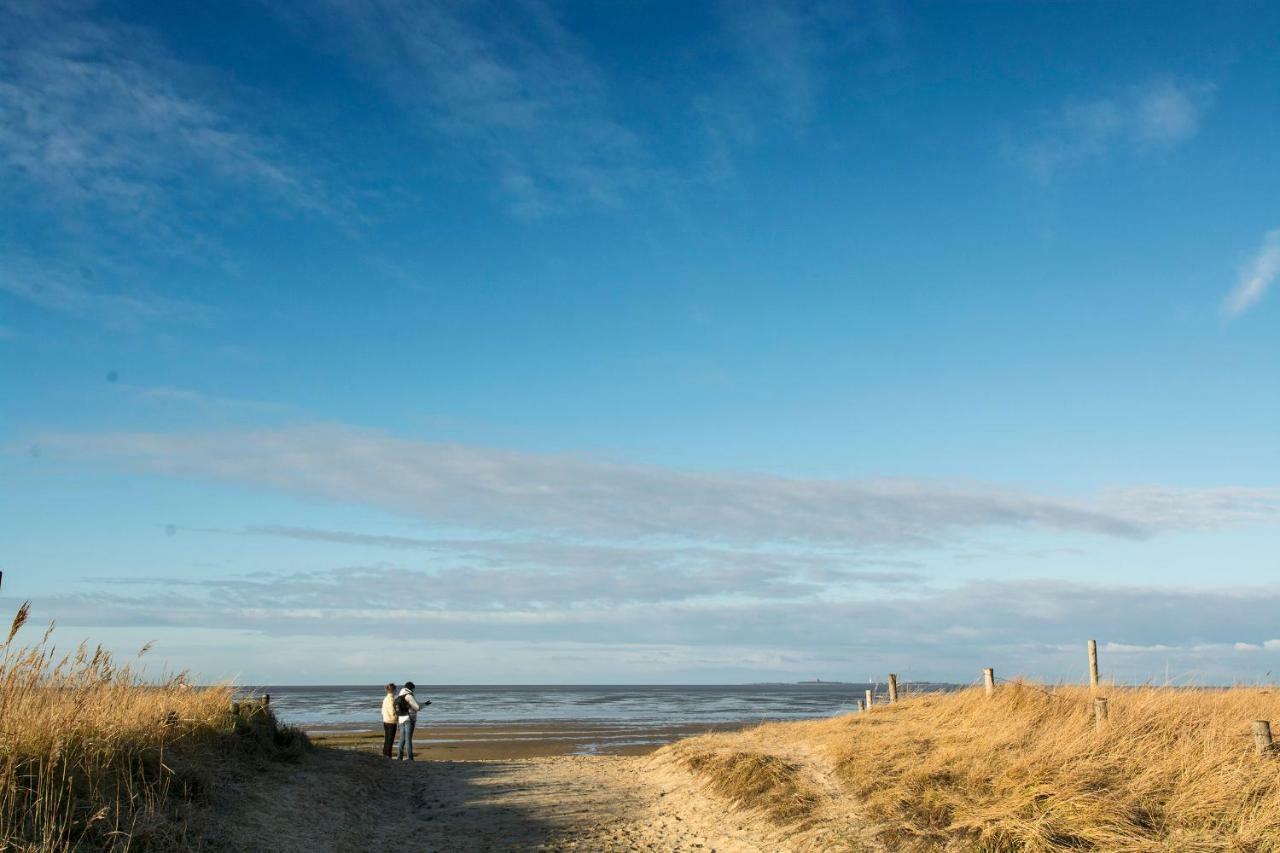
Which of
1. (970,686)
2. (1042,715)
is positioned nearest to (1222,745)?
(1042,715)

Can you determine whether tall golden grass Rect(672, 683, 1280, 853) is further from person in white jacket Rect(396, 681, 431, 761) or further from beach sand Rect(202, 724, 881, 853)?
person in white jacket Rect(396, 681, 431, 761)

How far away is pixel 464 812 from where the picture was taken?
14.6 meters

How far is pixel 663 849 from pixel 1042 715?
8568 mm

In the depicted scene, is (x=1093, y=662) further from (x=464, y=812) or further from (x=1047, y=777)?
(x=464, y=812)

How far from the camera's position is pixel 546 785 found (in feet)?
56.3

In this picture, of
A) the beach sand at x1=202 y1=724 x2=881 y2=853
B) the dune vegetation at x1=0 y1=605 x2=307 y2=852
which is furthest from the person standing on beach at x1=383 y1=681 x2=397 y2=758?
the dune vegetation at x1=0 y1=605 x2=307 y2=852

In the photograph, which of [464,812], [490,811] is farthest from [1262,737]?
[464,812]

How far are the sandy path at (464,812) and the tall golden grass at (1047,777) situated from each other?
1051 mm

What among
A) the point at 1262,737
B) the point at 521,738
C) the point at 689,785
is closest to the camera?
the point at 1262,737

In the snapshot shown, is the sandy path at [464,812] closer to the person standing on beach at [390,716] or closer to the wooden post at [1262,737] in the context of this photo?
the person standing on beach at [390,716]

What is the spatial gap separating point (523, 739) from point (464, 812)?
2427 centimetres

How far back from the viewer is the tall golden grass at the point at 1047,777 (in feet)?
32.6

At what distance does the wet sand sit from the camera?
103 feet

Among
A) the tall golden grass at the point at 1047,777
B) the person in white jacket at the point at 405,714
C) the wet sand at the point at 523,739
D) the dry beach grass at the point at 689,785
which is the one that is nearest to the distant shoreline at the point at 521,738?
the wet sand at the point at 523,739
